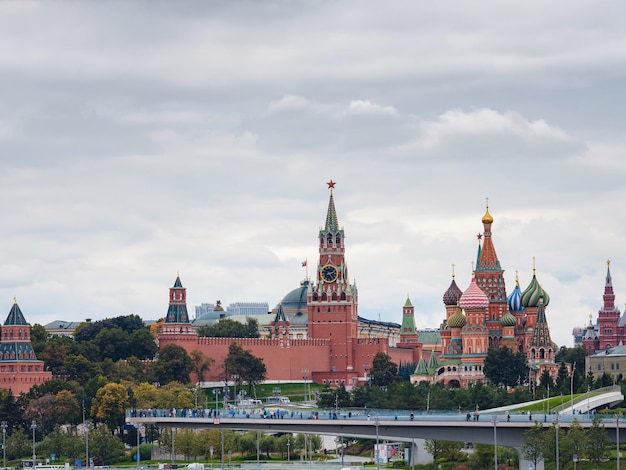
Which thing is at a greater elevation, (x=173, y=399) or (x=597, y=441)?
(x=173, y=399)

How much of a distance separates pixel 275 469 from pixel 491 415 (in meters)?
16.7

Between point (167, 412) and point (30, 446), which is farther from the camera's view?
point (30, 446)

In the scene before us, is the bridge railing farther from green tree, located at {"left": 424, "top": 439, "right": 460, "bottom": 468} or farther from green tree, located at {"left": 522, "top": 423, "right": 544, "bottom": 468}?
green tree, located at {"left": 522, "top": 423, "right": 544, "bottom": 468}

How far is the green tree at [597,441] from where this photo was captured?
414ft

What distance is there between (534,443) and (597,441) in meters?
4.44

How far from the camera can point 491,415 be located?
13350 centimetres

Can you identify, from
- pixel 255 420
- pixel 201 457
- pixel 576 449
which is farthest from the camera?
pixel 201 457

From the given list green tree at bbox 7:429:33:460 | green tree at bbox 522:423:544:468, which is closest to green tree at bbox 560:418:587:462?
green tree at bbox 522:423:544:468

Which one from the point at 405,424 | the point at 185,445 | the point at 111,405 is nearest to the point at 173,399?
the point at 111,405

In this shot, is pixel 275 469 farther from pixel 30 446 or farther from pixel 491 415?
pixel 30 446

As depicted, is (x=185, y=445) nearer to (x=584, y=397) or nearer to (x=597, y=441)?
(x=584, y=397)

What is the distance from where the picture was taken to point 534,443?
127 m

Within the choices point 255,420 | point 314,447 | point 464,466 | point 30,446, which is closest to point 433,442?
point 464,466

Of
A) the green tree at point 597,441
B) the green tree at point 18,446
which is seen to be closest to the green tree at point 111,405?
the green tree at point 18,446
